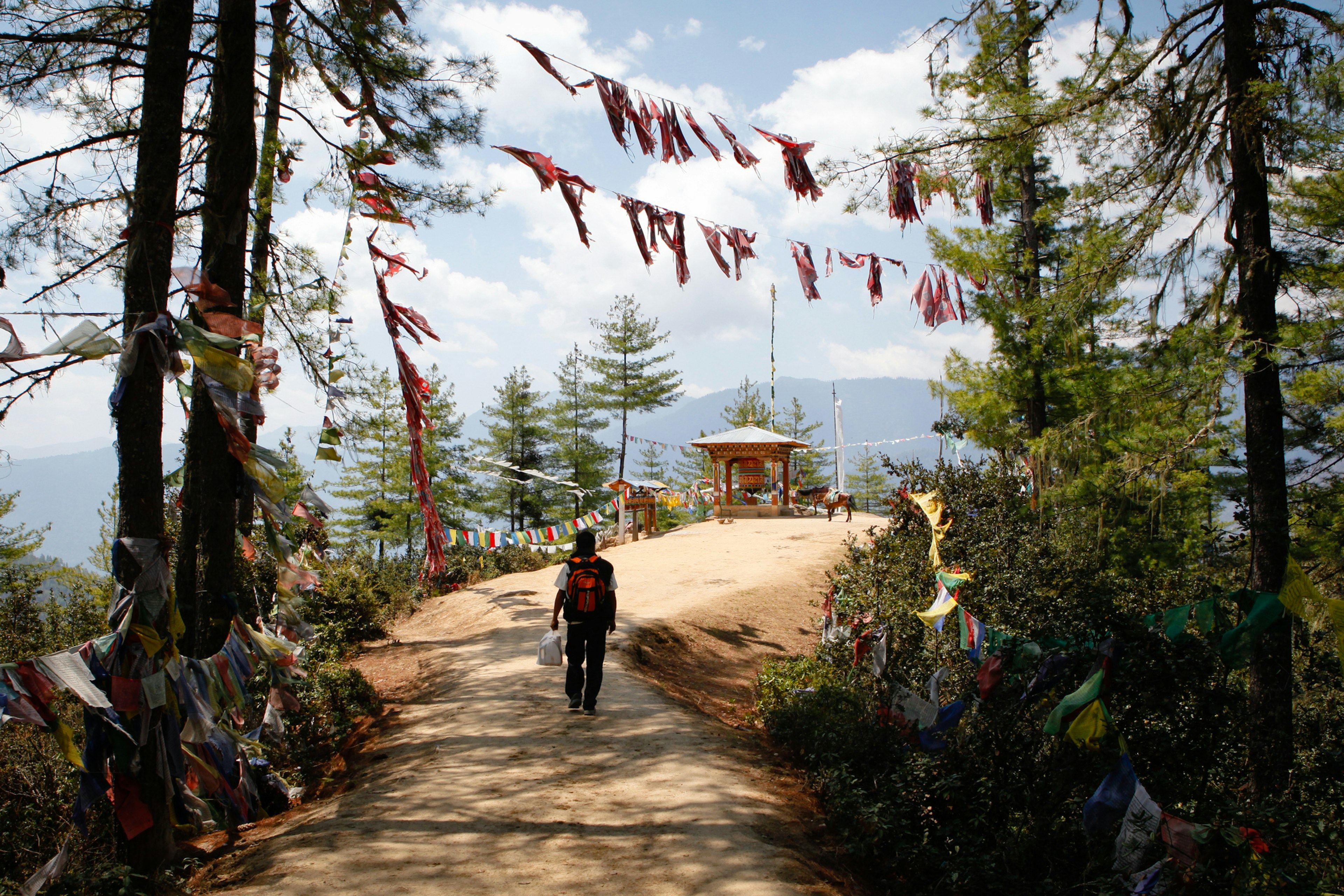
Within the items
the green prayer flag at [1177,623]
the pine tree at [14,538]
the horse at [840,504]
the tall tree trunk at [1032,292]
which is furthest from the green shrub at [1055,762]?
the pine tree at [14,538]

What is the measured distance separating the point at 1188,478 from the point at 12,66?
38.7 ft

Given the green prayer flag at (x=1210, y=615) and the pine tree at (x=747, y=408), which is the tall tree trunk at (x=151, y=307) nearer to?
the green prayer flag at (x=1210, y=615)

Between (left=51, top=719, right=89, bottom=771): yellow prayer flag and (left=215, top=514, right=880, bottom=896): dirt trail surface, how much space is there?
1.05 metres

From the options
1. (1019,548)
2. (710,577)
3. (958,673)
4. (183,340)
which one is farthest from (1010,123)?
(710,577)

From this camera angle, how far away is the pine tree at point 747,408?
1870 inches

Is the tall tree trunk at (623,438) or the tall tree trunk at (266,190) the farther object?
the tall tree trunk at (623,438)

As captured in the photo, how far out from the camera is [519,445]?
38.1 m

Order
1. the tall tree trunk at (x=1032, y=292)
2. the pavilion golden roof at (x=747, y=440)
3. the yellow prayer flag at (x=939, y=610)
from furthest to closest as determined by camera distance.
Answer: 1. the pavilion golden roof at (x=747, y=440)
2. the tall tree trunk at (x=1032, y=292)
3. the yellow prayer flag at (x=939, y=610)

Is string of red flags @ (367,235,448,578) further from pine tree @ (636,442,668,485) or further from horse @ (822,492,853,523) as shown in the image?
pine tree @ (636,442,668,485)

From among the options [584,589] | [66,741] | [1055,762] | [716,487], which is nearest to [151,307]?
[66,741]

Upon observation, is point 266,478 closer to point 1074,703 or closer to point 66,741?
point 66,741

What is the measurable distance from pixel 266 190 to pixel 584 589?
22.0ft

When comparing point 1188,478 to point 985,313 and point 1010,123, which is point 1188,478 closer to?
point 1010,123

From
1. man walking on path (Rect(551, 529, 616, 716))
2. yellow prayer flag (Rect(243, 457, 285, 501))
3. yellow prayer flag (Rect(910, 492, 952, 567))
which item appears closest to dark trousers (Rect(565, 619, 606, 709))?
man walking on path (Rect(551, 529, 616, 716))
